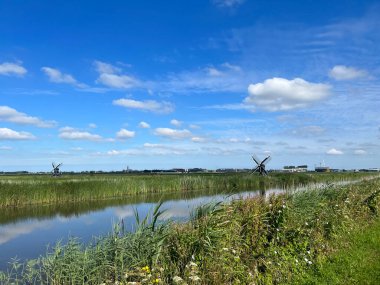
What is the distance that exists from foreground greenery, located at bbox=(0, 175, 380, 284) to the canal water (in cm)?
129

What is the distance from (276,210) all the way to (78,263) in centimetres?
439

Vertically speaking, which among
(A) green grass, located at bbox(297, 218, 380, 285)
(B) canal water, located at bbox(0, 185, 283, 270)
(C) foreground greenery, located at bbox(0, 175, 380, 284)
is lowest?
(B) canal water, located at bbox(0, 185, 283, 270)

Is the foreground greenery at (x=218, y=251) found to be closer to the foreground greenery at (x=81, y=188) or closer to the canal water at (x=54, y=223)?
the canal water at (x=54, y=223)

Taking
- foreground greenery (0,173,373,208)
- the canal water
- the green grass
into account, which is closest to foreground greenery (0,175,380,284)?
the green grass

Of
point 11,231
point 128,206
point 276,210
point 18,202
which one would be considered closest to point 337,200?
point 276,210

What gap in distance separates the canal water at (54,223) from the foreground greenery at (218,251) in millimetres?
1290

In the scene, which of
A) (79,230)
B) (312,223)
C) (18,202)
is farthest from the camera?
(18,202)

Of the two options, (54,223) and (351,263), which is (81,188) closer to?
(54,223)

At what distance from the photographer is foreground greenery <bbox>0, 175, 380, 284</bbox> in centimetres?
605

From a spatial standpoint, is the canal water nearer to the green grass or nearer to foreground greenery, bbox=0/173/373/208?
foreground greenery, bbox=0/173/373/208

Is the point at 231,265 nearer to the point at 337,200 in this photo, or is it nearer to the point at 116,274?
the point at 116,274

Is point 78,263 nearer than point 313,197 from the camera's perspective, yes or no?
Yes

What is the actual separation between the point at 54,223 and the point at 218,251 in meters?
18.3

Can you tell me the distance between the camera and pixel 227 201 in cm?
893
